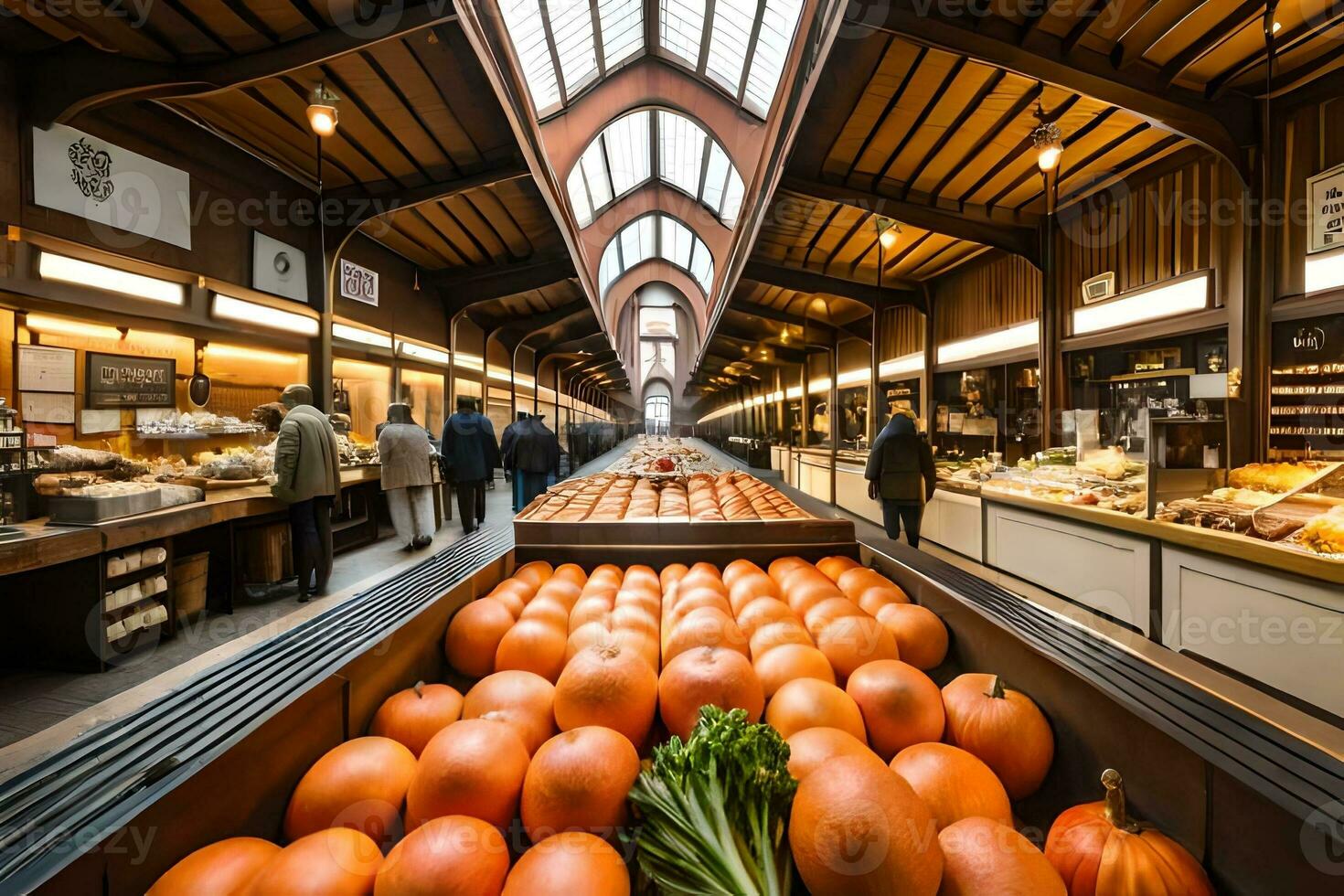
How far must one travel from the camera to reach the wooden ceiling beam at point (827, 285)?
361 inches

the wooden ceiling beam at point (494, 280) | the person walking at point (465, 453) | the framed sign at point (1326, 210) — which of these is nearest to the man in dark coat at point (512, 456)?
the person walking at point (465, 453)

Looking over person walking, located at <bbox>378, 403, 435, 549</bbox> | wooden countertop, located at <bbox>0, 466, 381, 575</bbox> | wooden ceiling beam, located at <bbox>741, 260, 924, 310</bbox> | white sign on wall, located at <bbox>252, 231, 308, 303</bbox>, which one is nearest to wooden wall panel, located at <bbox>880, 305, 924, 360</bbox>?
wooden ceiling beam, located at <bbox>741, 260, 924, 310</bbox>

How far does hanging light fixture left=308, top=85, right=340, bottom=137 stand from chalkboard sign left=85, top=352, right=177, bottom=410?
254cm

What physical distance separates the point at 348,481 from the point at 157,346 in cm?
193

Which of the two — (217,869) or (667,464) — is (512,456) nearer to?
(667,464)

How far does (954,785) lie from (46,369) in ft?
19.4

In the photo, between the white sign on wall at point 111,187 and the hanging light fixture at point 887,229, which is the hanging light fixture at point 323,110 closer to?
the white sign on wall at point 111,187

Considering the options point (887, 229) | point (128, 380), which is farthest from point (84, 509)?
point (887, 229)

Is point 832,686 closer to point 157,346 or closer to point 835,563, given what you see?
point 835,563

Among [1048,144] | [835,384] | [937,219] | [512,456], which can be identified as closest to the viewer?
[1048,144]

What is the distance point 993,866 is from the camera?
2.29 feet

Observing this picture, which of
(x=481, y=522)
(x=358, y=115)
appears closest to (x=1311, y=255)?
(x=358, y=115)

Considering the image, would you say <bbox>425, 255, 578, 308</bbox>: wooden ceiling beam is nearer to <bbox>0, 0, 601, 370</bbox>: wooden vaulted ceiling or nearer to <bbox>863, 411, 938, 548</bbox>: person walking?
<bbox>0, 0, 601, 370</bbox>: wooden vaulted ceiling

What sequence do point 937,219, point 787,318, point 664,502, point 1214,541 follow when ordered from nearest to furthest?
point 664,502 → point 1214,541 → point 937,219 → point 787,318
